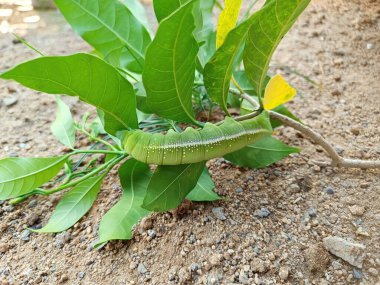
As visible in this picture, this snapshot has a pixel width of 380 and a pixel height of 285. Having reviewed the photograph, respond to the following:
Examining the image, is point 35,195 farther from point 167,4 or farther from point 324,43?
point 324,43

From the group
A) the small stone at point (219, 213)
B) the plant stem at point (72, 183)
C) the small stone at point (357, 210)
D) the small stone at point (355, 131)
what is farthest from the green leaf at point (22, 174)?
the small stone at point (355, 131)

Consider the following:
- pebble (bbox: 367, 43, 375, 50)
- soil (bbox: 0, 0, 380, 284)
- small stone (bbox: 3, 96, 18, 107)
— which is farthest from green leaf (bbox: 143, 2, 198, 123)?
pebble (bbox: 367, 43, 375, 50)

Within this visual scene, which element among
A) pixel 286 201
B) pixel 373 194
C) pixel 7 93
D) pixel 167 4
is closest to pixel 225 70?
pixel 167 4

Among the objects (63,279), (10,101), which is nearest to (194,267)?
(63,279)

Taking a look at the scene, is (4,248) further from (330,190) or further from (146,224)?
(330,190)

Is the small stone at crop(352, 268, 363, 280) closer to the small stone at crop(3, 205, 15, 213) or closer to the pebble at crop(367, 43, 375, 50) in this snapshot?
the small stone at crop(3, 205, 15, 213)

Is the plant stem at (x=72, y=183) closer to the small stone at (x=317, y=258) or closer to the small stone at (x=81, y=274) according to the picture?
the small stone at (x=81, y=274)
